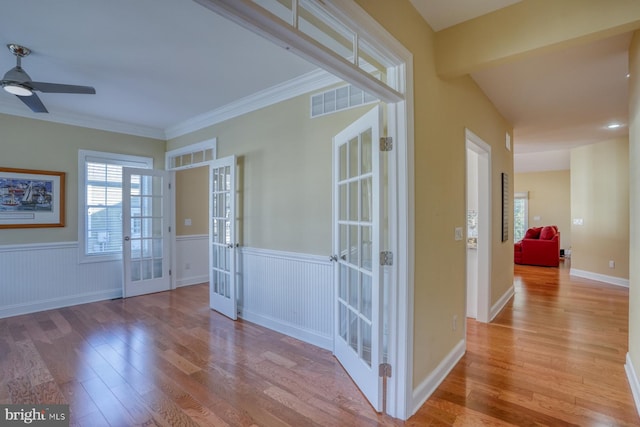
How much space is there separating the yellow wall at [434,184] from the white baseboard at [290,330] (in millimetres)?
1072

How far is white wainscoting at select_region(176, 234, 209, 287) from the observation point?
5.61 meters

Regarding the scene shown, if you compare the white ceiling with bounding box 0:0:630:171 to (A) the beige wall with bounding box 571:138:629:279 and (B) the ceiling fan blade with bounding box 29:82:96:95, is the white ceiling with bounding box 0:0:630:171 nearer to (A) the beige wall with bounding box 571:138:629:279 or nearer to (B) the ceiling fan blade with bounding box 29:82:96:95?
(B) the ceiling fan blade with bounding box 29:82:96:95

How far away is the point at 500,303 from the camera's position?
4.26 meters

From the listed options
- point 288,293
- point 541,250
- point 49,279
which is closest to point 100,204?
point 49,279

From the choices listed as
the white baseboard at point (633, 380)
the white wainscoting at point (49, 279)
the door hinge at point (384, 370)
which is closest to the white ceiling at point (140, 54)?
the white wainscoting at point (49, 279)

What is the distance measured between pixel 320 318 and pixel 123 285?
3.45 m

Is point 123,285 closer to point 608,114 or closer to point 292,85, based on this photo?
point 292,85

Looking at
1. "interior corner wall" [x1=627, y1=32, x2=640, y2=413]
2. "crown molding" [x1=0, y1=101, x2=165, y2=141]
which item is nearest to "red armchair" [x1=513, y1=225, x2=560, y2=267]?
"interior corner wall" [x1=627, y1=32, x2=640, y2=413]

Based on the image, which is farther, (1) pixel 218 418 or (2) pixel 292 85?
(2) pixel 292 85

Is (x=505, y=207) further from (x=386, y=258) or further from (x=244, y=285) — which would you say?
(x=244, y=285)

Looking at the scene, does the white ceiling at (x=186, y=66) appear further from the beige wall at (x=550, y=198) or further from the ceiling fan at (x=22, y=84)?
the beige wall at (x=550, y=198)

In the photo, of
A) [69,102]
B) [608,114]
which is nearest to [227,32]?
[69,102]

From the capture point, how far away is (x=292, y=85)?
132 inches

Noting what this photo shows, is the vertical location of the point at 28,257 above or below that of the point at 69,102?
below
